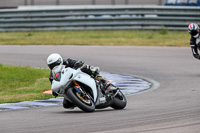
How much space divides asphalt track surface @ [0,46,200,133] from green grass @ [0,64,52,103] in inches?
65.9

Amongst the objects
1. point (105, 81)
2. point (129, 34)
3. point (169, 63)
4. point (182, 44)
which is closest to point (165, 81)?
point (169, 63)

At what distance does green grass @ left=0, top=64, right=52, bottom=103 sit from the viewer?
1116cm

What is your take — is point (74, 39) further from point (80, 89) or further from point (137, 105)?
point (80, 89)

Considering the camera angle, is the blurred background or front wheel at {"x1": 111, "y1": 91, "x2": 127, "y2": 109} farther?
the blurred background

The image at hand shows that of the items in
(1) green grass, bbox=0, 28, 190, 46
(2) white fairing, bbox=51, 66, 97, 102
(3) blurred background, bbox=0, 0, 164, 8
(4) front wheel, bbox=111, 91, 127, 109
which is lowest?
(1) green grass, bbox=0, 28, 190, 46

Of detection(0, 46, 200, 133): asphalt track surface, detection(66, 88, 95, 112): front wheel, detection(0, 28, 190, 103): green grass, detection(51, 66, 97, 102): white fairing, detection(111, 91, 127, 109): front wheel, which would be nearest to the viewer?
detection(0, 46, 200, 133): asphalt track surface

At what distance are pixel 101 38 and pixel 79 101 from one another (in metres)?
16.6

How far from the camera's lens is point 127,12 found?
25734 millimetres

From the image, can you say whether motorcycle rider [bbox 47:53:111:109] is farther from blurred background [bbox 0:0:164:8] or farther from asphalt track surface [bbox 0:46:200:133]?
blurred background [bbox 0:0:164:8]

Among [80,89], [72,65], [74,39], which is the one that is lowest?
[74,39]

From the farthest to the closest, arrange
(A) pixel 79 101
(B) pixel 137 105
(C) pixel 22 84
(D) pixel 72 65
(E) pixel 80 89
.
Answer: (C) pixel 22 84, (B) pixel 137 105, (D) pixel 72 65, (E) pixel 80 89, (A) pixel 79 101

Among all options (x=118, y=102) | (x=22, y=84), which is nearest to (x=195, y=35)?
(x=22, y=84)

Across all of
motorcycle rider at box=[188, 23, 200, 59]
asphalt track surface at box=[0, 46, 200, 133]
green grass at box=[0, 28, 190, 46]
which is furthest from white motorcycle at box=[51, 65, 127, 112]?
green grass at box=[0, 28, 190, 46]

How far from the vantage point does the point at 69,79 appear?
8492mm
